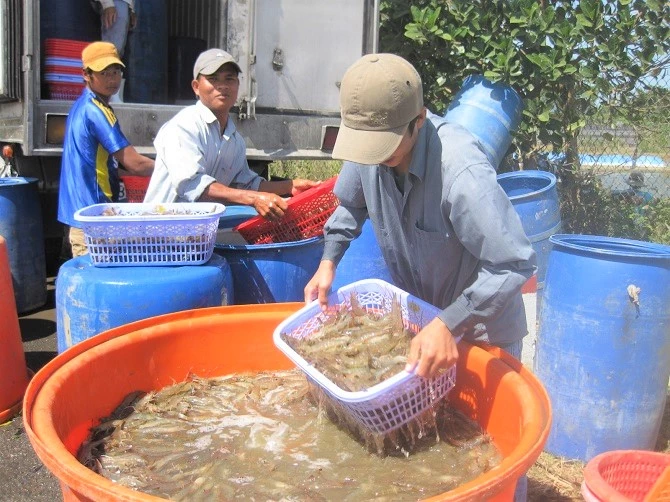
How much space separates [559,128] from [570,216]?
1.03 metres

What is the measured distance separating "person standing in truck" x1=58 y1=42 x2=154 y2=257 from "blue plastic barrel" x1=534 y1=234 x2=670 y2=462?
273cm

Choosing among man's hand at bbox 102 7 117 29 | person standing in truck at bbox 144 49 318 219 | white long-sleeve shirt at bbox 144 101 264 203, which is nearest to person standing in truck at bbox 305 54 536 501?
person standing in truck at bbox 144 49 318 219

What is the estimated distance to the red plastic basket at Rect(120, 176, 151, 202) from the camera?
4902 mm

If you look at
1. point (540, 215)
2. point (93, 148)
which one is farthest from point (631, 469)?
point (93, 148)

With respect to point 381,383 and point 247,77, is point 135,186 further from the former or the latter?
point 381,383

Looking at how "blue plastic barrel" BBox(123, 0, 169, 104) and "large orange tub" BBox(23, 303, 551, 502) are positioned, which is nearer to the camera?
"large orange tub" BBox(23, 303, 551, 502)

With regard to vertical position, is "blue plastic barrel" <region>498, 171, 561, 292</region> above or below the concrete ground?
above

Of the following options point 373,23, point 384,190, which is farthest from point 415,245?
point 373,23

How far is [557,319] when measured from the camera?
376 cm

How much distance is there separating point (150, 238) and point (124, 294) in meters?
0.33

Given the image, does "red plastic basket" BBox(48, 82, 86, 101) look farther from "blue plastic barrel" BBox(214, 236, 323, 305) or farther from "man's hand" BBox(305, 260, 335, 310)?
"man's hand" BBox(305, 260, 335, 310)

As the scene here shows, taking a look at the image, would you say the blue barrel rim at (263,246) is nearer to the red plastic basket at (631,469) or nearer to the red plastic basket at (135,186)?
the red plastic basket at (135,186)

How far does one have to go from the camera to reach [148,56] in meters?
7.37

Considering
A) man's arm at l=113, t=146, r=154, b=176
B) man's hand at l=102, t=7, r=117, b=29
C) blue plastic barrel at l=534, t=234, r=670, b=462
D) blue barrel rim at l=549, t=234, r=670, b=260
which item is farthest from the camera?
man's hand at l=102, t=7, r=117, b=29
